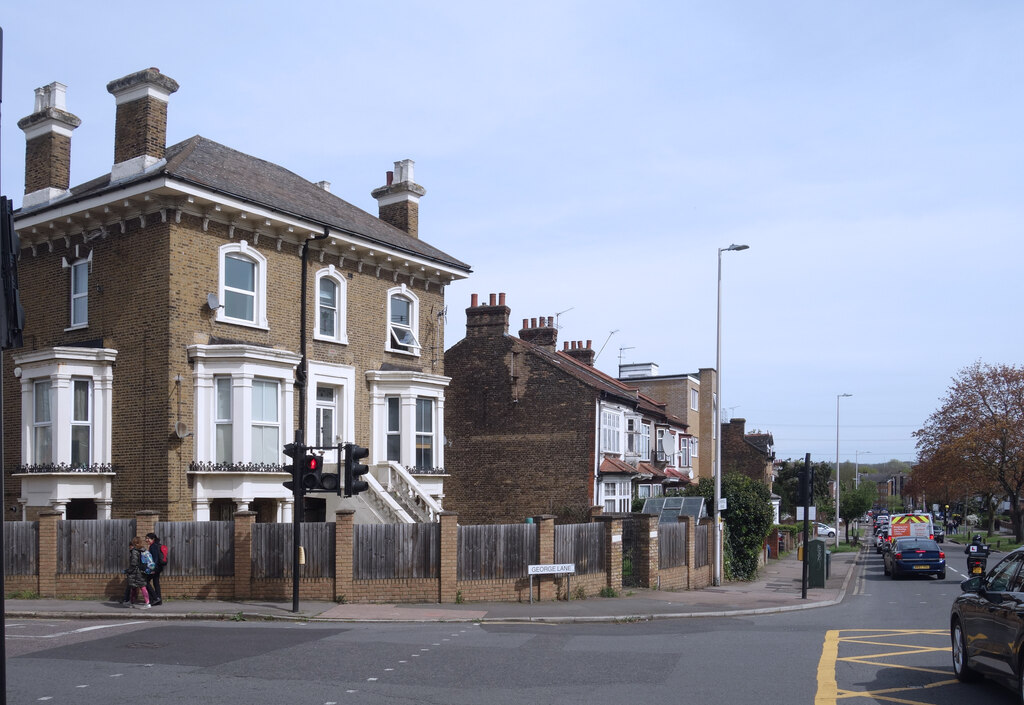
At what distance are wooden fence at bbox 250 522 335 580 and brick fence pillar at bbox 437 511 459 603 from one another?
2204 millimetres

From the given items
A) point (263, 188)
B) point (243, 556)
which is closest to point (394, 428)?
point (263, 188)

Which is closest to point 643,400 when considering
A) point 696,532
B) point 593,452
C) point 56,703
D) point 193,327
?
point 593,452

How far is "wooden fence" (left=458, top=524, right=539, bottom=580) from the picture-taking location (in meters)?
20.2

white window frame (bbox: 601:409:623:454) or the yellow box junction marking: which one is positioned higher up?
white window frame (bbox: 601:409:623:454)

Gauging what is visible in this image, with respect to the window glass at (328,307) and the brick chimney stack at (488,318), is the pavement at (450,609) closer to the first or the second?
the window glass at (328,307)

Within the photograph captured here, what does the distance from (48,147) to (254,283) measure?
6.86 m

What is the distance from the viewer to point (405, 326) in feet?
91.3

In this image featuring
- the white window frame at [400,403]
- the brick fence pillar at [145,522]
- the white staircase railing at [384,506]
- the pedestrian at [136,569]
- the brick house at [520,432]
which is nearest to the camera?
the pedestrian at [136,569]

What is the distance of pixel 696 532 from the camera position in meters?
27.8

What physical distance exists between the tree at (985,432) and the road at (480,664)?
4411 centimetres

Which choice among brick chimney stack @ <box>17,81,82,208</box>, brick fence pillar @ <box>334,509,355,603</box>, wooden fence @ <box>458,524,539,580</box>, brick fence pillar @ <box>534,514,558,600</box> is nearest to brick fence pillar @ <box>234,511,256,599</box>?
brick fence pillar @ <box>334,509,355,603</box>

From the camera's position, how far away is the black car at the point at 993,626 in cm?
937

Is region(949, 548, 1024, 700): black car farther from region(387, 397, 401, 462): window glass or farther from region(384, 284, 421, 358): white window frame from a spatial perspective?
region(384, 284, 421, 358): white window frame

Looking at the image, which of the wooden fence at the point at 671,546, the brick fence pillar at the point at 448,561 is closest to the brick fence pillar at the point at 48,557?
the brick fence pillar at the point at 448,561
